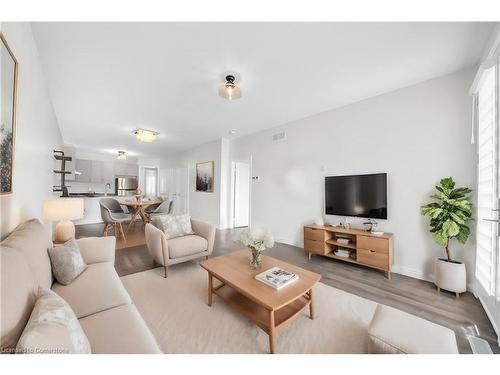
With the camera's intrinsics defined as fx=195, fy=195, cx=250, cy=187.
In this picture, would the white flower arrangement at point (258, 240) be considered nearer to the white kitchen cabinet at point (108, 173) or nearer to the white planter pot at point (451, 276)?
the white planter pot at point (451, 276)

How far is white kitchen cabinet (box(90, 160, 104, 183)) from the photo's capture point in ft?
23.2

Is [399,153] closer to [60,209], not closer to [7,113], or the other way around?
[7,113]

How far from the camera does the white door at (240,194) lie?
226 inches

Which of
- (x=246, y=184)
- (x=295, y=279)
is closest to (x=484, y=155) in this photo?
(x=295, y=279)

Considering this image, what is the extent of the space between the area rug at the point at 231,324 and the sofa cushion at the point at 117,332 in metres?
0.49

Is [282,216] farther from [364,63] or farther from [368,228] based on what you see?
[364,63]

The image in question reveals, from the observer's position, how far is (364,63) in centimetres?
216

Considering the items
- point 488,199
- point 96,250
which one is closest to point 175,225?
point 96,250

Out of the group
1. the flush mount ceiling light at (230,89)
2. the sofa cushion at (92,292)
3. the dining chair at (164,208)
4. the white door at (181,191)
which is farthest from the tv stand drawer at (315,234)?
the white door at (181,191)

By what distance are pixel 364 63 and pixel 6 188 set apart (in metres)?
3.30

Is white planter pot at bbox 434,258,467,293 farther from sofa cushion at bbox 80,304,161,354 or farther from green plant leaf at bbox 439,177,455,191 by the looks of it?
sofa cushion at bbox 80,304,161,354

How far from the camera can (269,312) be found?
58.4 inches

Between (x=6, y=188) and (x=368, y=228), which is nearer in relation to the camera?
(x=6, y=188)
